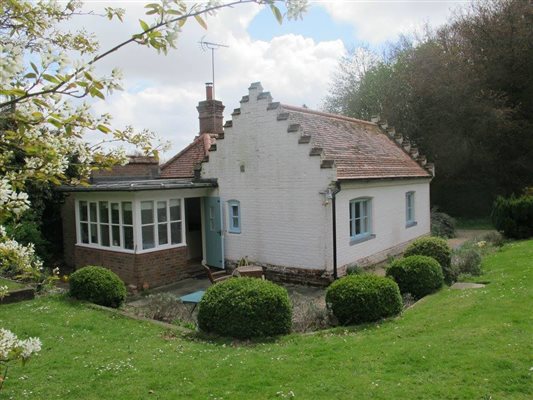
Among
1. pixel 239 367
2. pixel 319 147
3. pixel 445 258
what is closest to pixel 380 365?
pixel 239 367

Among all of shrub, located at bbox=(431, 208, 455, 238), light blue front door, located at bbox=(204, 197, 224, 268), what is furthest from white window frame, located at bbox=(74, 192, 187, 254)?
shrub, located at bbox=(431, 208, 455, 238)

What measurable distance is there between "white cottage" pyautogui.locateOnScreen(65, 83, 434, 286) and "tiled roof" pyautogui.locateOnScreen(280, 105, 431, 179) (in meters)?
0.07

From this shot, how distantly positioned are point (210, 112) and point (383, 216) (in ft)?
31.7

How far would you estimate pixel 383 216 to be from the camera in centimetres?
1783

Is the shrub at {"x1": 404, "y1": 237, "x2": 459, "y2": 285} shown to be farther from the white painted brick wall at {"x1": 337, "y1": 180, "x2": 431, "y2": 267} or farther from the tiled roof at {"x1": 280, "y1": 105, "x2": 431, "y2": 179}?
the tiled roof at {"x1": 280, "y1": 105, "x2": 431, "y2": 179}

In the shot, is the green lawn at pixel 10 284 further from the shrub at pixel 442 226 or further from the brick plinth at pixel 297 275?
the shrub at pixel 442 226

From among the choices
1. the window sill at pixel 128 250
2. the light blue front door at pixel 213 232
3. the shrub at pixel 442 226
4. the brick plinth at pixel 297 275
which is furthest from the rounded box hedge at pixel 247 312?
the shrub at pixel 442 226

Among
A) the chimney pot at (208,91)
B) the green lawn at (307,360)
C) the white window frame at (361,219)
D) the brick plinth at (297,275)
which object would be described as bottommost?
the brick plinth at (297,275)

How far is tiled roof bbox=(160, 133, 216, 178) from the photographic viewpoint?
1967cm

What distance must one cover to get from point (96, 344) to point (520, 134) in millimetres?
28874

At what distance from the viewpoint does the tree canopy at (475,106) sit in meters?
28.8

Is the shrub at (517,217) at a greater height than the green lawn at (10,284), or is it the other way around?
the shrub at (517,217)

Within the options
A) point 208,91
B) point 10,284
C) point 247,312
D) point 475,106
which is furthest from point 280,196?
point 475,106

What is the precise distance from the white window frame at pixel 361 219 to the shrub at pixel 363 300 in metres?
6.00
